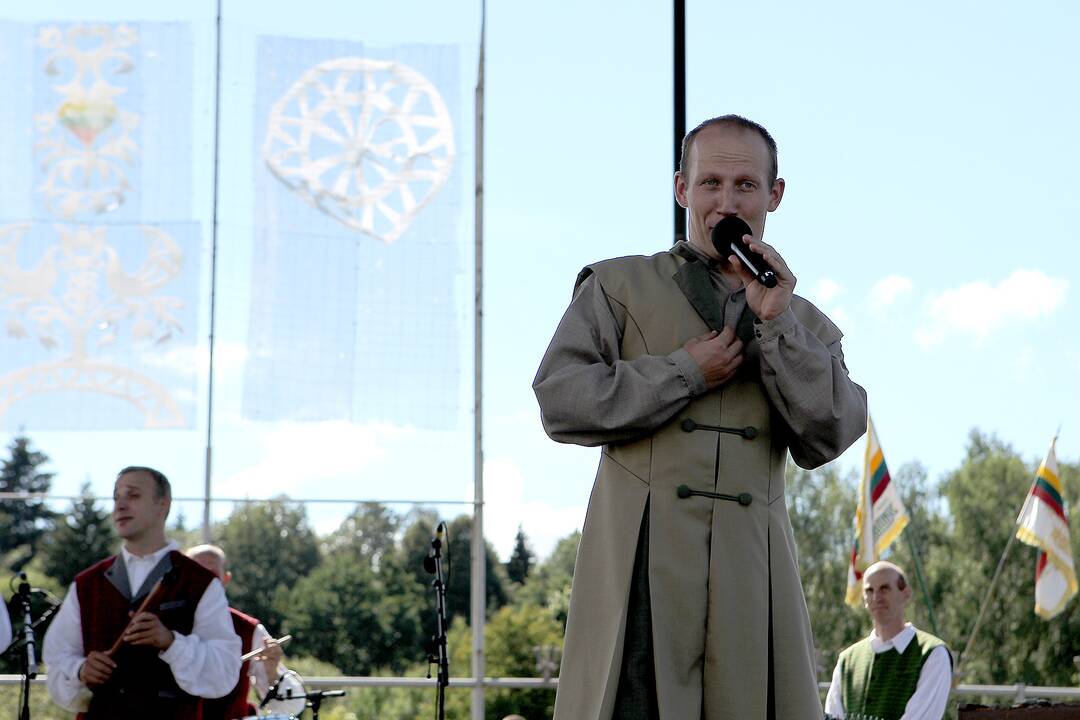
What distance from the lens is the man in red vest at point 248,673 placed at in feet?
20.9

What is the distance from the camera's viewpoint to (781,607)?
7.54 feet

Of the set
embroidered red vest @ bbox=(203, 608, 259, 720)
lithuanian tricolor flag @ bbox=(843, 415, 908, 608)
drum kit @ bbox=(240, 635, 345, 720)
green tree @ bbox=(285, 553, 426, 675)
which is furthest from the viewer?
green tree @ bbox=(285, 553, 426, 675)

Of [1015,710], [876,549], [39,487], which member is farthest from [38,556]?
[1015,710]

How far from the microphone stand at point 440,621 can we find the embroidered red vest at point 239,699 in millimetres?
774

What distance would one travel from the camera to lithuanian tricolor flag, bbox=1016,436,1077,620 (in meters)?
9.87

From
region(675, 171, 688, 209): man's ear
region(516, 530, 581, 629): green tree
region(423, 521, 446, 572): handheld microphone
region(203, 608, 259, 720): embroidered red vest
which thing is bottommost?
region(516, 530, 581, 629): green tree

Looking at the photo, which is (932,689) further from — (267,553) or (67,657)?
(267,553)

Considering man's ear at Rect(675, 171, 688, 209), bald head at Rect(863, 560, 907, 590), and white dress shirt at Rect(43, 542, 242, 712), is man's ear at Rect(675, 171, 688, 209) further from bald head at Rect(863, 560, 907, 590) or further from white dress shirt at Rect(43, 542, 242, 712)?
bald head at Rect(863, 560, 907, 590)

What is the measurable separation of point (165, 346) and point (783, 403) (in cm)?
617

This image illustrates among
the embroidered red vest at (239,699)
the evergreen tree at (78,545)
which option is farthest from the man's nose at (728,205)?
the evergreen tree at (78,545)

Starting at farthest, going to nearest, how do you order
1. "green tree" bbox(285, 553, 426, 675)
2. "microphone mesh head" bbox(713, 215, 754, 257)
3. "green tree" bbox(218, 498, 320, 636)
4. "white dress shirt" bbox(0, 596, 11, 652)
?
1. "green tree" bbox(218, 498, 320, 636)
2. "green tree" bbox(285, 553, 426, 675)
3. "white dress shirt" bbox(0, 596, 11, 652)
4. "microphone mesh head" bbox(713, 215, 754, 257)

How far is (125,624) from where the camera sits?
16.7ft

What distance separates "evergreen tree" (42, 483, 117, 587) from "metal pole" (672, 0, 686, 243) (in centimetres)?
4441

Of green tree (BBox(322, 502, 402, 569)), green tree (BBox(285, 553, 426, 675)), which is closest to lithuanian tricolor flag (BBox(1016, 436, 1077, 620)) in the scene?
green tree (BBox(285, 553, 426, 675))
